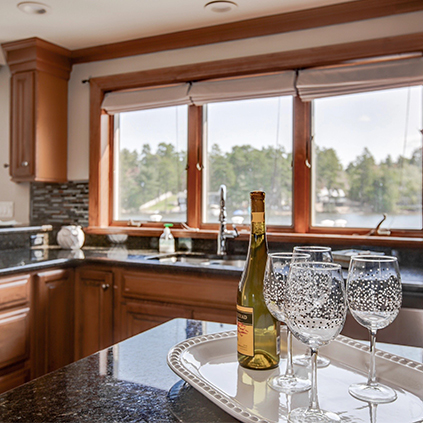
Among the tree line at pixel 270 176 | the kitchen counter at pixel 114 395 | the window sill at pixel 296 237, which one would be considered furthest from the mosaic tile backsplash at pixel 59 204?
the kitchen counter at pixel 114 395

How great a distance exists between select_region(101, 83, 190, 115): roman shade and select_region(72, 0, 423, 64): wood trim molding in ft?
0.91

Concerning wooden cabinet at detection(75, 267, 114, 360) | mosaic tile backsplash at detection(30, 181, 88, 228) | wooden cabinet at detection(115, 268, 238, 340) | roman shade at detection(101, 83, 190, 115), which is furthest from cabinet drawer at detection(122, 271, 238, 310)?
roman shade at detection(101, 83, 190, 115)

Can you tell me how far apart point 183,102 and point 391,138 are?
4.52ft

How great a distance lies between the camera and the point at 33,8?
9.11 ft

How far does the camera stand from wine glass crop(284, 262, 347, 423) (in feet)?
2.02

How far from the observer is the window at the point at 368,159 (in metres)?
2.56

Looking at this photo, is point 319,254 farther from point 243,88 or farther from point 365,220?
point 243,88

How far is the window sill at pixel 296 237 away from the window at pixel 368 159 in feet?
0.43

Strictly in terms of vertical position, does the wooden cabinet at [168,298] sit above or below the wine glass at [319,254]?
below

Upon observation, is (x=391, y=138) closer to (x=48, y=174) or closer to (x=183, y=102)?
(x=183, y=102)

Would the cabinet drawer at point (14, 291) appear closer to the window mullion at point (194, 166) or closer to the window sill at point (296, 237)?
the window sill at point (296, 237)

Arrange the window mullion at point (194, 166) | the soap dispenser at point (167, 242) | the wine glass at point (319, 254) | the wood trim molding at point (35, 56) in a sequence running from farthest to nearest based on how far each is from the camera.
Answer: the wood trim molding at point (35, 56), the window mullion at point (194, 166), the soap dispenser at point (167, 242), the wine glass at point (319, 254)

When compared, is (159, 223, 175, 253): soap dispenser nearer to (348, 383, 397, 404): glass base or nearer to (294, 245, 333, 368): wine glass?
(294, 245, 333, 368): wine glass

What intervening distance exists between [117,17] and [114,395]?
269 cm
